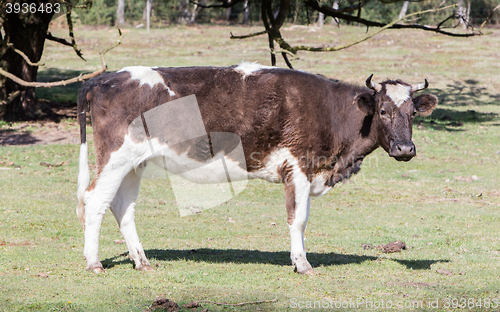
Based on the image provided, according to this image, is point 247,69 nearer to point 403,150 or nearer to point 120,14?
point 403,150

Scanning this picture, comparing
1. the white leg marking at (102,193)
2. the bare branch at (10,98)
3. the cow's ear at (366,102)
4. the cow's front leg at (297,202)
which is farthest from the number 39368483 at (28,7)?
the cow's ear at (366,102)

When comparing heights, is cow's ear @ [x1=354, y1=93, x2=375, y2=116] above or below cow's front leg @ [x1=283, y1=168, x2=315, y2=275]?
above

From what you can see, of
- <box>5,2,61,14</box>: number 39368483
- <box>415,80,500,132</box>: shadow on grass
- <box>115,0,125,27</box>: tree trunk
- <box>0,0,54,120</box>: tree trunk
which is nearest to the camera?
<box>5,2,61,14</box>: number 39368483

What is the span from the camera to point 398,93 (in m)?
8.02

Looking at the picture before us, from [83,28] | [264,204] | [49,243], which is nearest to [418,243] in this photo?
[264,204]

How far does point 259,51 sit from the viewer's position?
39.1 m

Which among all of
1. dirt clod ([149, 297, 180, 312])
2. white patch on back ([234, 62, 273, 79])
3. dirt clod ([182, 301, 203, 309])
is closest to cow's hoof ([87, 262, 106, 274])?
dirt clod ([149, 297, 180, 312])

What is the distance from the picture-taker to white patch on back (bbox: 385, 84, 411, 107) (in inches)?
314

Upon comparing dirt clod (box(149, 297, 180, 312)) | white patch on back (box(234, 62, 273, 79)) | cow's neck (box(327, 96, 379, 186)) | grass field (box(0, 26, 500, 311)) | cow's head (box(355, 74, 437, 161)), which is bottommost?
grass field (box(0, 26, 500, 311))

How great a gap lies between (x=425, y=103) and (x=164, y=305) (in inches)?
184

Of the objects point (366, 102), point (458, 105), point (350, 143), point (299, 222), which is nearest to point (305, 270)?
point (299, 222)

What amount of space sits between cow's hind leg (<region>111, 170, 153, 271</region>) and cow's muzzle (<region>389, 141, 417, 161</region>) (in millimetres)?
3635

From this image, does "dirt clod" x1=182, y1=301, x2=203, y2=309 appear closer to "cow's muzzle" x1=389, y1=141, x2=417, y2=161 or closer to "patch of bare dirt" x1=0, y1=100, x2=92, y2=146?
"cow's muzzle" x1=389, y1=141, x2=417, y2=161

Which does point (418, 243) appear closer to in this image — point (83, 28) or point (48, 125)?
point (48, 125)
